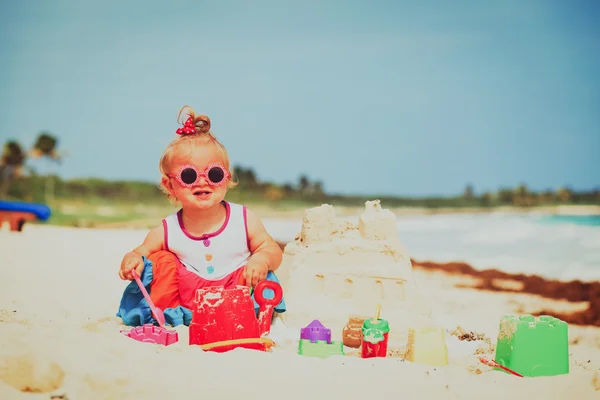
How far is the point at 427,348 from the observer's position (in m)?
2.94

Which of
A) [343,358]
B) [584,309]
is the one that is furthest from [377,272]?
A: [584,309]

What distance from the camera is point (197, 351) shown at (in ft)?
8.95

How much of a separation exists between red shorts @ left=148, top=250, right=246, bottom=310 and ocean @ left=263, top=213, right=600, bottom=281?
3.86 m

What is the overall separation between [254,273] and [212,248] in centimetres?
44

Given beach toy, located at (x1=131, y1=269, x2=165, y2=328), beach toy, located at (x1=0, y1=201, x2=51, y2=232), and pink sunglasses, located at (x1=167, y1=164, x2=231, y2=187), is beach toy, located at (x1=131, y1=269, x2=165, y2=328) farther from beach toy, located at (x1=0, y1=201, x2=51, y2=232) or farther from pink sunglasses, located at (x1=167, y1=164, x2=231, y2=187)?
beach toy, located at (x1=0, y1=201, x2=51, y2=232)

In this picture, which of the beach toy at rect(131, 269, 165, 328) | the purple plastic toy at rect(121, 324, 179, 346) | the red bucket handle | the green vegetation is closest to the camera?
the purple plastic toy at rect(121, 324, 179, 346)

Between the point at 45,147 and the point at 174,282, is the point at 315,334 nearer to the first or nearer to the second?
the point at 174,282

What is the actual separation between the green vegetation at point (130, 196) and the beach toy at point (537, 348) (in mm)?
16368

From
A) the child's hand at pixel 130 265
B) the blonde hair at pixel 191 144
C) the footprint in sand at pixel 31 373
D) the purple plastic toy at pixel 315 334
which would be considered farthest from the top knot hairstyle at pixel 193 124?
the footprint in sand at pixel 31 373

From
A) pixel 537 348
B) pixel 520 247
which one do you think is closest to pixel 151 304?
pixel 537 348

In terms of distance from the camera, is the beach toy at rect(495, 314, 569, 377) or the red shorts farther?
the red shorts

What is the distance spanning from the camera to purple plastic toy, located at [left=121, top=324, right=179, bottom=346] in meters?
3.04

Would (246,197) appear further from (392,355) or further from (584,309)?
(392,355)

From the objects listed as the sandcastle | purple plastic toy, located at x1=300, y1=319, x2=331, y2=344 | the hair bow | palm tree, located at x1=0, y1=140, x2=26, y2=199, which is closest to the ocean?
the sandcastle
